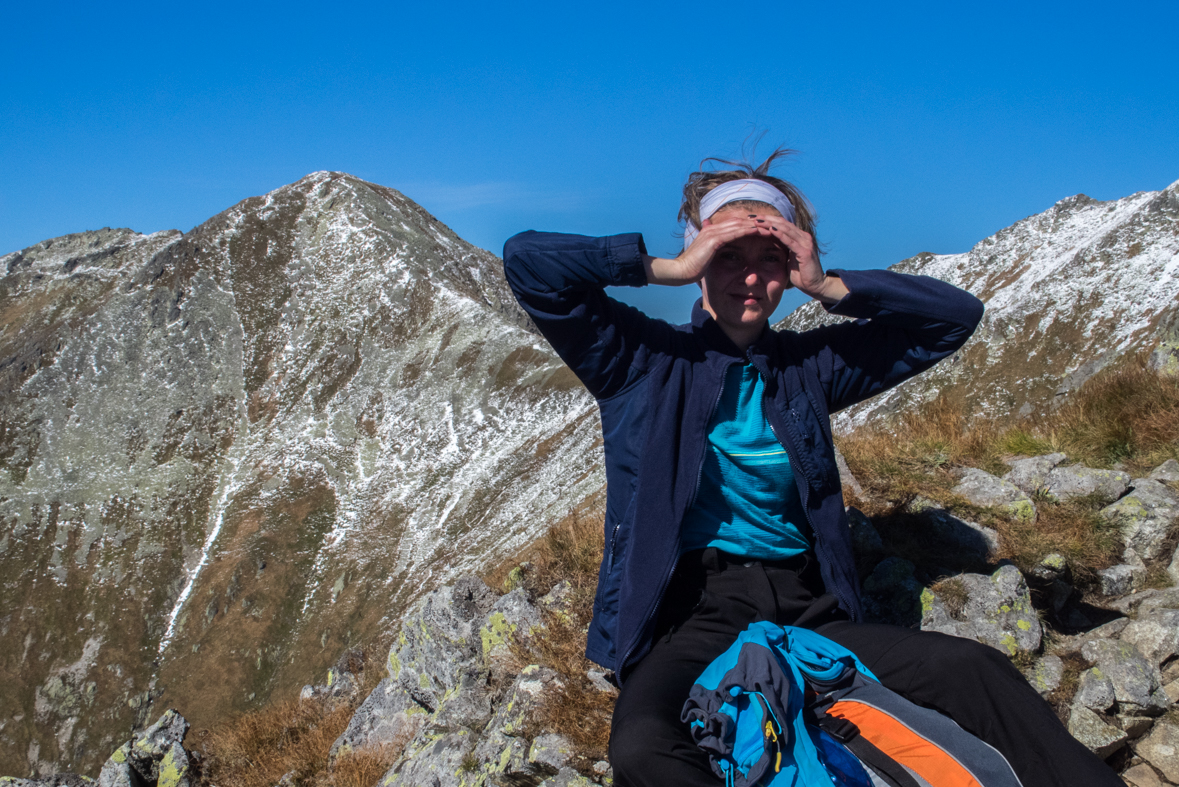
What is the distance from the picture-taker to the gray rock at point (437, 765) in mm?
5199

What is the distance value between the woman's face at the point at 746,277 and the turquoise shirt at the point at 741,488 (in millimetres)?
323

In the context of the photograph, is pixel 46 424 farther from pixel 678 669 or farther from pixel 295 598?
pixel 678 669

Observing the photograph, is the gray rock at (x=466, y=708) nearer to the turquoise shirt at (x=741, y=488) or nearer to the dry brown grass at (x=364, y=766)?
the dry brown grass at (x=364, y=766)

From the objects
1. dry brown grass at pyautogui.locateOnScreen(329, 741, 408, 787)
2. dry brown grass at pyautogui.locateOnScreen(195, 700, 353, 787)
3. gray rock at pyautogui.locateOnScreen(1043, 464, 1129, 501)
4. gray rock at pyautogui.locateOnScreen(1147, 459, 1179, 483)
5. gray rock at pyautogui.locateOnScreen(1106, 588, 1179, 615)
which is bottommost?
dry brown grass at pyautogui.locateOnScreen(195, 700, 353, 787)

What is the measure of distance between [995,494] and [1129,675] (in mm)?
2131

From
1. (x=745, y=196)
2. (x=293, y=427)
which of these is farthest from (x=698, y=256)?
(x=293, y=427)

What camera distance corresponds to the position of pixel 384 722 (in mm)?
7051

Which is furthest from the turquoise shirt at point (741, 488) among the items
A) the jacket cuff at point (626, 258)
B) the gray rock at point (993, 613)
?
the gray rock at point (993, 613)

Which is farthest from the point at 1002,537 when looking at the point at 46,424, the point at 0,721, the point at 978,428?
the point at 46,424

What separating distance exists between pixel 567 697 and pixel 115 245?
562ft

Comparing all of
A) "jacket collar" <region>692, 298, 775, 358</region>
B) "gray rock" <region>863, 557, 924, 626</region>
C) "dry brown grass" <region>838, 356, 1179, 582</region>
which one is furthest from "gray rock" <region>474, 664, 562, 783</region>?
"dry brown grass" <region>838, 356, 1179, 582</region>

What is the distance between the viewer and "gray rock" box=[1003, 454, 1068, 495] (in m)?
6.85

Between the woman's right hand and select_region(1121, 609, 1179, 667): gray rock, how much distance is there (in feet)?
13.7

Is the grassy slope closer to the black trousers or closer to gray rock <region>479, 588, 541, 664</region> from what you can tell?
gray rock <region>479, 588, 541, 664</region>
